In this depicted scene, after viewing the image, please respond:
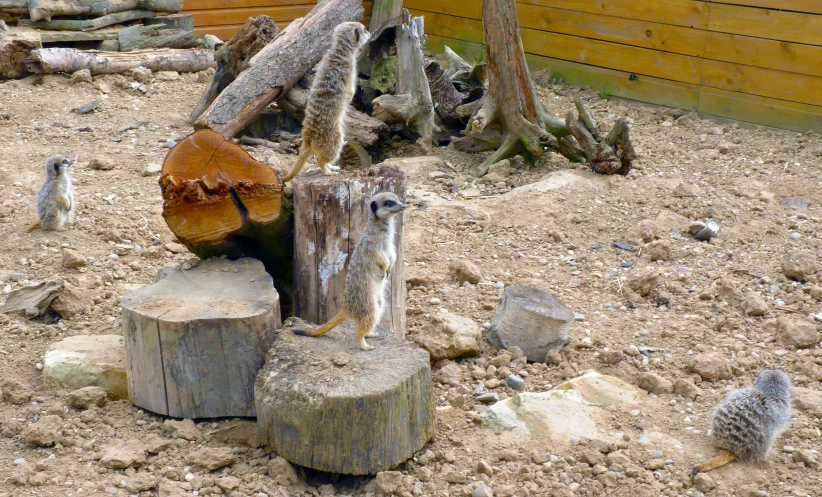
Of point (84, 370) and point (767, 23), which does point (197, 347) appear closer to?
point (84, 370)

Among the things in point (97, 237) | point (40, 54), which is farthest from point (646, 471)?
point (40, 54)

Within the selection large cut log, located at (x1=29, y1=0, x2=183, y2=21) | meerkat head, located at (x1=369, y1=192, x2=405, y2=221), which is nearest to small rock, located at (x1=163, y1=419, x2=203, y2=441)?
meerkat head, located at (x1=369, y1=192, x2=405, y2=221)

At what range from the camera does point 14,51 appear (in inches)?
284

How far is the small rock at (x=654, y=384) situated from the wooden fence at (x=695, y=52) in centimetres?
427

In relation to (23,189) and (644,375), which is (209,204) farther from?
(23,189)

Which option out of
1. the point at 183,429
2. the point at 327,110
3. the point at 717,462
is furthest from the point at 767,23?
the point at 183,429

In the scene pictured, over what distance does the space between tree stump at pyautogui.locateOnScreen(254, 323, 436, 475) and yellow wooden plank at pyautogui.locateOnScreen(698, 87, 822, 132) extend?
5.24 meters

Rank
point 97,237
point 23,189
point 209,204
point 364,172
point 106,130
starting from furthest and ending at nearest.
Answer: point 106,130 < point 23,189 < point 97,237 < point 364,172 < point 209,204

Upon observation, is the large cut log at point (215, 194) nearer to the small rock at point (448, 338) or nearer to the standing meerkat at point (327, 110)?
the standing meerkat at point (327, 110)

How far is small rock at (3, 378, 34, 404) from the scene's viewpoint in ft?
11.1

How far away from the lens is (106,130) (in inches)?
265

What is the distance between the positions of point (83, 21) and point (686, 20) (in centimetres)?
577

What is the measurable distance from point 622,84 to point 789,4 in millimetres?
1752

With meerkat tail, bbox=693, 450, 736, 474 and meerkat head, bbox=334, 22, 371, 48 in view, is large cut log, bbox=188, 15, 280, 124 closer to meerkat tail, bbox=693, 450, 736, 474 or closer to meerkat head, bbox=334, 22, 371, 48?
meerkat head, bbox=334, 22, 371, 48
